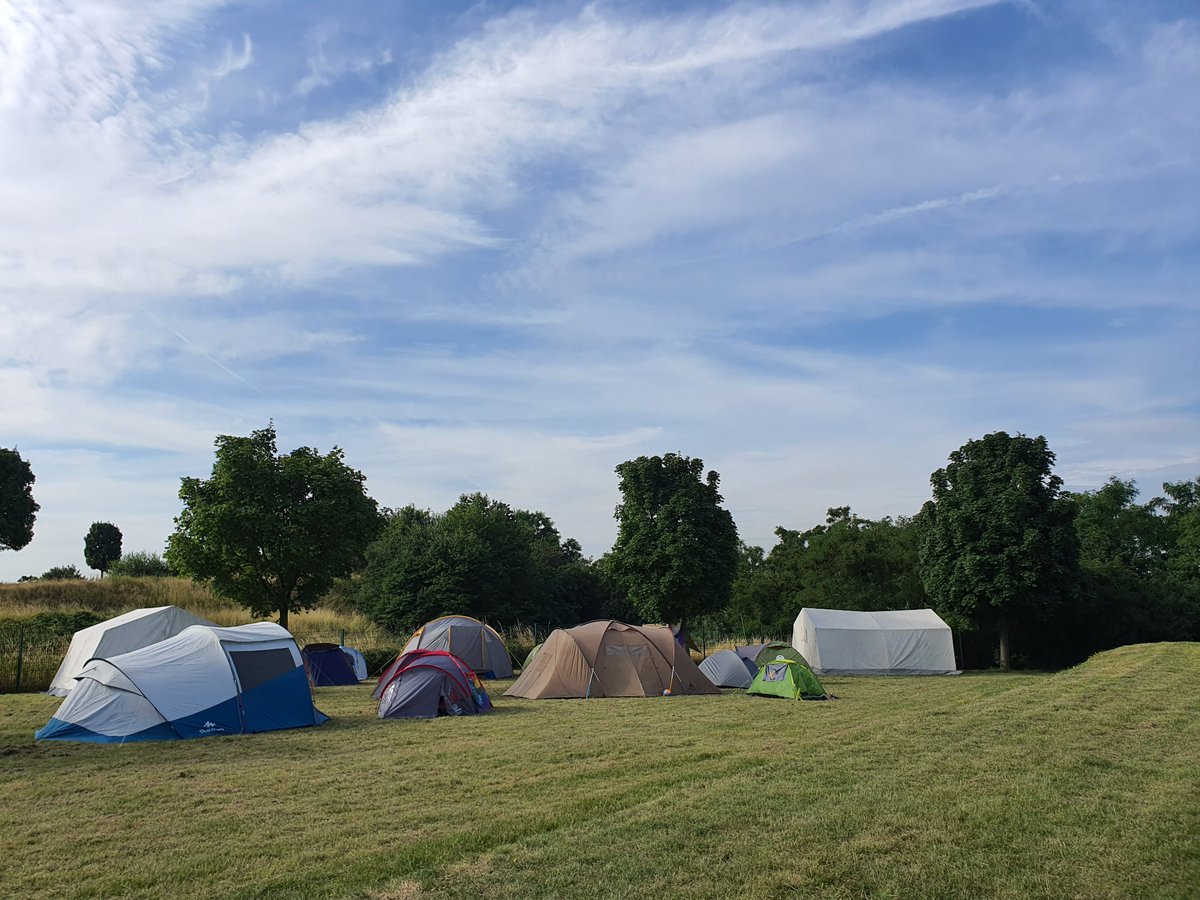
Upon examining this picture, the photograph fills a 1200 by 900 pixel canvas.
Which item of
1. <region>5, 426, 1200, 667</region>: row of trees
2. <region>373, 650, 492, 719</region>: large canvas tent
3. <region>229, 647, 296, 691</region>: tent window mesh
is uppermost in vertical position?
<region>5, 426, 1200, 667</region>: row of trees

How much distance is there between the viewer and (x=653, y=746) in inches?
462

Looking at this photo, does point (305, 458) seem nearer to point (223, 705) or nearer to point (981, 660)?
point (223, 705)

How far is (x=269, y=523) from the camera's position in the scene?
24.5 metres

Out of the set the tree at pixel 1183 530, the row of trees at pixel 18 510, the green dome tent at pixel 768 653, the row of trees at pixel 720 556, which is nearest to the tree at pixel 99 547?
the row of trees at pixel 18 510

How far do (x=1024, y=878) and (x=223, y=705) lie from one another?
12.2 m

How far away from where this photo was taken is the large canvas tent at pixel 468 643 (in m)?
25.7

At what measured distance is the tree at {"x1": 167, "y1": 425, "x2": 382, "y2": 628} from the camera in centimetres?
2445

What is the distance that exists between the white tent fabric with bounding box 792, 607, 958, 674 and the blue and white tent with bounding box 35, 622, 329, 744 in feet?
63.7

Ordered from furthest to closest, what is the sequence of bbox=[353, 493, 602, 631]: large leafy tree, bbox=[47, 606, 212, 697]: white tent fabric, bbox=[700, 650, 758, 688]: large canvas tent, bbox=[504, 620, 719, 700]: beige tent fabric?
bbox=[353, 493, 602, 631]: large leafy tree < bbox=[700, 650, 758, 688]: large canvas tent < bbox=[47, 606, 212, 697]: white tent fabric < bbox=[504, 620, 719, 700]: beige tent fabric

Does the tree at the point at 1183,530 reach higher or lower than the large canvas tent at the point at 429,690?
higher

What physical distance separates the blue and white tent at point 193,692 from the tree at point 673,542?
16.0m

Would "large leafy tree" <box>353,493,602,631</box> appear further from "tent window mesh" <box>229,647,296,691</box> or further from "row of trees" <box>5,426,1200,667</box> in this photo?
"tent window mesh" <box>229,647,296,691</box>

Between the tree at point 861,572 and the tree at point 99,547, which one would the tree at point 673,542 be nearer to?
the tree at point 861,572

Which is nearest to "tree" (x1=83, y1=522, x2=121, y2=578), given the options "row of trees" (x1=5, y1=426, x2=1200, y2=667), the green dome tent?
"row of trees" (x1=5, y1=426, x2=1200, y2=667)
